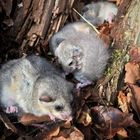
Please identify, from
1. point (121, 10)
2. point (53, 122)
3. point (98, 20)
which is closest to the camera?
point (53, 122)

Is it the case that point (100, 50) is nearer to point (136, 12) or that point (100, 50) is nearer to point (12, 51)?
point (136, 12)

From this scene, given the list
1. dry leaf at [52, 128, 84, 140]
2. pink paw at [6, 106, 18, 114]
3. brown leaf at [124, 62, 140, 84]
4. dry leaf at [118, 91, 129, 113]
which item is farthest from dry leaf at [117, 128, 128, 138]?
pink paw at [6, 106, 18, 114]

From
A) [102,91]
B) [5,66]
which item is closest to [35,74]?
[5,66]

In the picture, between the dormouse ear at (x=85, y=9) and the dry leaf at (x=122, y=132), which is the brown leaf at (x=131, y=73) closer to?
the dry leaf at (x=122, y=132)

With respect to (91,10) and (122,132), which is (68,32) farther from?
(122,132)

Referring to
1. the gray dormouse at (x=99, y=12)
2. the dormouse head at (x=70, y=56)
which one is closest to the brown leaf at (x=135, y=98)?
the dormouse head at (x=70, y=56)

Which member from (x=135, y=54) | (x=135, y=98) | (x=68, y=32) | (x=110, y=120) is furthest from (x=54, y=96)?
(x=68, y=32)
